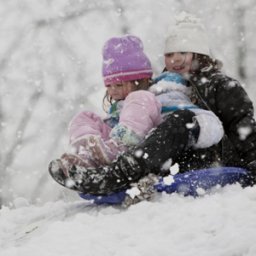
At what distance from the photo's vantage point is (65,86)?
16.7 meters

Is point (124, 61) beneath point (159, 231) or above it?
above

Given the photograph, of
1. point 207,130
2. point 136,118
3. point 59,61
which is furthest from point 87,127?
point 59,61

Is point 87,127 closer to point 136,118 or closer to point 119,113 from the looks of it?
point 119,113

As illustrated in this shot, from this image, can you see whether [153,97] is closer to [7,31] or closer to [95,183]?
[95,183]

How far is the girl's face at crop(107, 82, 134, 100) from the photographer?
4297mm

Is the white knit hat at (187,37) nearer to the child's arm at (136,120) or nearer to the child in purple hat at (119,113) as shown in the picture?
the child in purple hat at (119,113)

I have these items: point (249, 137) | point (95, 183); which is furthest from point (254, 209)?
point (249, 137)

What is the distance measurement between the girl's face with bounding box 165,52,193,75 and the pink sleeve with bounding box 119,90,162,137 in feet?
2.46

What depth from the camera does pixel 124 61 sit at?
4.30 meters

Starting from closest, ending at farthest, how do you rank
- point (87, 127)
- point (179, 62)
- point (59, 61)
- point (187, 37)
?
point (87, 127) < point (179, 62) < point (187, 37) < point (59, 61)

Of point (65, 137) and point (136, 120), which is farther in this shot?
point (65, 137)

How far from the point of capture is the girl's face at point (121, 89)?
430 cm

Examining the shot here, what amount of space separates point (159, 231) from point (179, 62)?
2.12 metres

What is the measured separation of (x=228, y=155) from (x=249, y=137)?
7.9 inches
